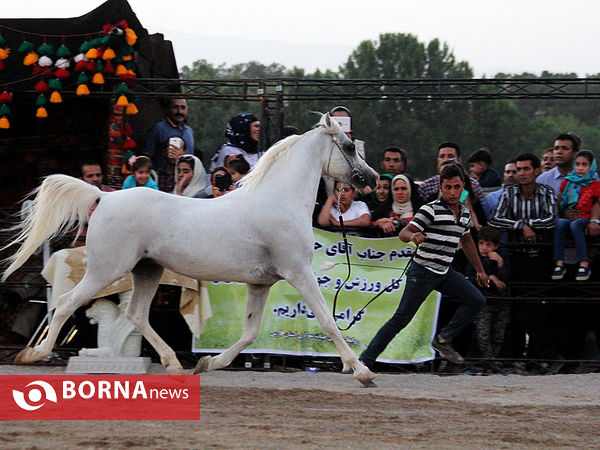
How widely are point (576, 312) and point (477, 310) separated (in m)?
Result: 1.49

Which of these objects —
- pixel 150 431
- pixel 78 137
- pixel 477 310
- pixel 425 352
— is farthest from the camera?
pixel 78 137

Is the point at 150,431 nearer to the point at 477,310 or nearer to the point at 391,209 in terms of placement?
the point at 477,310

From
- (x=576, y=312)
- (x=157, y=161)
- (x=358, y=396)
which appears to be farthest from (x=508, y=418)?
(x=157, y=161)

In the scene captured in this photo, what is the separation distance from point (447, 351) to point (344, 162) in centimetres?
207

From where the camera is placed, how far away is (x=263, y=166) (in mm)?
7574

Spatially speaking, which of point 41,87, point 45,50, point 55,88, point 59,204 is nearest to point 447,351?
point 59,204

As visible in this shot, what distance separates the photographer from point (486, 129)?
64.6 metres

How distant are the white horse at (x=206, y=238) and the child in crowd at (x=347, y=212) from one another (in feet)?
5.48

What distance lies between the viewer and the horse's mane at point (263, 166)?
24.7 feet

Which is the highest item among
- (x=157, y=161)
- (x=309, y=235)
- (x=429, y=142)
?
(x=429, y=142)

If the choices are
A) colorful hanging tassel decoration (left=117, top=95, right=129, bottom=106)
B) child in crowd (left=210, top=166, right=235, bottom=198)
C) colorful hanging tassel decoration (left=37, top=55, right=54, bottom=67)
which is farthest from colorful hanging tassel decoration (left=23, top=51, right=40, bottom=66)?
child in crowd (left=210, top=166, right=235, bottom=198)

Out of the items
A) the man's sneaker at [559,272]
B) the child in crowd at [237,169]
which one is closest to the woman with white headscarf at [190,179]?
the child in crowd at [237,169]

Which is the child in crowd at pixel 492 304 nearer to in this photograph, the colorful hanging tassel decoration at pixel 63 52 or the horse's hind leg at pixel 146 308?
the horse's hind leg at pixel 146 308

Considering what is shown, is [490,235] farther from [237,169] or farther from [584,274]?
[237,169]
